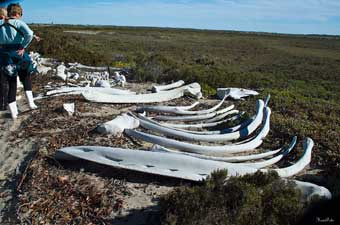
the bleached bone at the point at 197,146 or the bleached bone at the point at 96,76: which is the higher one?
the bleached bone at the point at 96,76

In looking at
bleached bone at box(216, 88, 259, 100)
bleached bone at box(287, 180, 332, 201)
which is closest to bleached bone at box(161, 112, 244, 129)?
bleached bone at box(216, 88, 259, 100)

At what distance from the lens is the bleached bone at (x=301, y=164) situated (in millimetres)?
4880

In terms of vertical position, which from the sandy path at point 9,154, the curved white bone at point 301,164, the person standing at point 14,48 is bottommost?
the sandy path at point 9,154

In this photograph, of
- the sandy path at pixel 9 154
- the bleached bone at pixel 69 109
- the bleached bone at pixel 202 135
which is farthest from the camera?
the bleached bone at pixel 69 109

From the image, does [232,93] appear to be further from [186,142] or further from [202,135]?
[186,142]

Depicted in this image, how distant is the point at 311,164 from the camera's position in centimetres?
568

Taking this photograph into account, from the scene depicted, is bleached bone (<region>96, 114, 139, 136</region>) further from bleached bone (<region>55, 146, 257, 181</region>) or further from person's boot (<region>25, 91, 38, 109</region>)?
person's boot (<region>25, 91, 38, 109</region>)

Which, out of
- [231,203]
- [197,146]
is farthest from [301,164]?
[231,203]

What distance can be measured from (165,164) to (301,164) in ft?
6.03

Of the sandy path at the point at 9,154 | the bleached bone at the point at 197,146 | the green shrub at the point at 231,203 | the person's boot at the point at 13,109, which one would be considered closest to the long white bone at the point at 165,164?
the green shrub at the point at 231,203

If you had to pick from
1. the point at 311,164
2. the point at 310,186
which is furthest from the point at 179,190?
the point at 311,164

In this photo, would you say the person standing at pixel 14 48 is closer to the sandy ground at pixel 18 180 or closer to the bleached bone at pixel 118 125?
the sandy ground at pixel 18 180

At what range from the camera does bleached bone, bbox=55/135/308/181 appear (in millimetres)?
4516

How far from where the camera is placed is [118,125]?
5.96 meters
